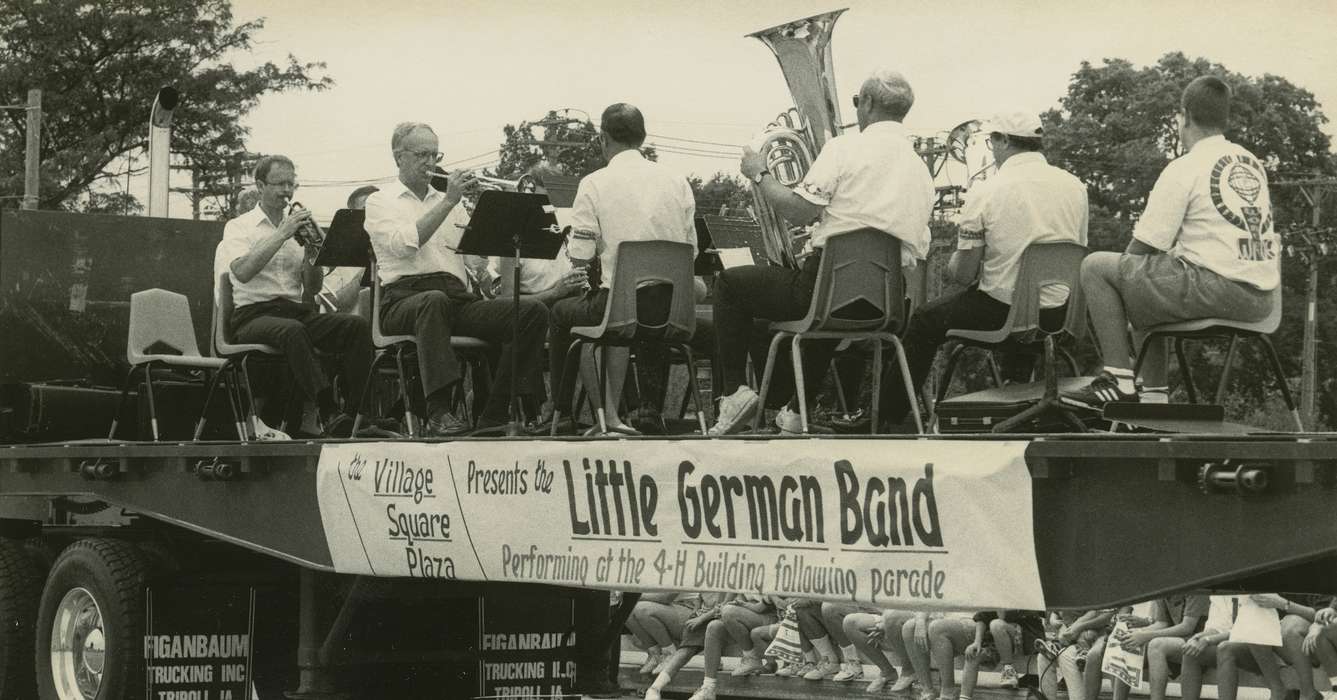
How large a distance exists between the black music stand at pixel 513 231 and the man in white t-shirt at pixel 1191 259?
2652mm

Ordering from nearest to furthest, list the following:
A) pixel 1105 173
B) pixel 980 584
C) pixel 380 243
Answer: pixel 980 584 → pixel 380 243 → pixel 1105 173

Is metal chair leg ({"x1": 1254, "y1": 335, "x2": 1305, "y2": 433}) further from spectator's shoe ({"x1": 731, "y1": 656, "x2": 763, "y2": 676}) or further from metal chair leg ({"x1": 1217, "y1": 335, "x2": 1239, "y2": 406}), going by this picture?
spectator's shoe ({"x1": 731, "y1": 656, "x2": 763, "y2": 676})

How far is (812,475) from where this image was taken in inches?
221

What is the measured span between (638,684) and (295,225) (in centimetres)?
687

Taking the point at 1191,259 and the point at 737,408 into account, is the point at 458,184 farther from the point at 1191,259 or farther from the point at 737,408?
the point at 1191,259

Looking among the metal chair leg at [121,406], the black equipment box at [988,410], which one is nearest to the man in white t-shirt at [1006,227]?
the black equipment box at [988,410]

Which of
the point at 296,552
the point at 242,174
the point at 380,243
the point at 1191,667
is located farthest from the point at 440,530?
the point at 242,174

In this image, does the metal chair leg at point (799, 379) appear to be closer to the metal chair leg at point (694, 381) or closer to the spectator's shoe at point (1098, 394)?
the spectator's shoe at point (1098, 394)

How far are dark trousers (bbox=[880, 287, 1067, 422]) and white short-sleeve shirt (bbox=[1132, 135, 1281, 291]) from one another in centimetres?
96

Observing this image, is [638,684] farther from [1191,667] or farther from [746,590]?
[746,590]

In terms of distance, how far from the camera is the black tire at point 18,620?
944 centimetres

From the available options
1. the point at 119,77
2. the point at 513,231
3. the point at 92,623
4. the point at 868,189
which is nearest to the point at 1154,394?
the point at 868,189

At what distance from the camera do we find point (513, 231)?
27.1 feet

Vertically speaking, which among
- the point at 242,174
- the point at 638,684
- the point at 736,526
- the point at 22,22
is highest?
the point at 22,22
